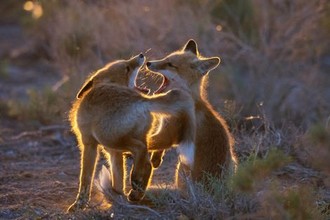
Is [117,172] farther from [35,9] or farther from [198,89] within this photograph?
[35,9]

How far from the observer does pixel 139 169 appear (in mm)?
7402

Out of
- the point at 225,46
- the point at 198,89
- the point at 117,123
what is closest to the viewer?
the point at 117,123

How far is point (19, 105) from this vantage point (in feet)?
45.0

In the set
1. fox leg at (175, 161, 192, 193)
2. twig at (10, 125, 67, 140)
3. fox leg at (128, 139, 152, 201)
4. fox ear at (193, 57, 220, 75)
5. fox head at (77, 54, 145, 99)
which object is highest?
fox head at (77, 54, 145, 99)

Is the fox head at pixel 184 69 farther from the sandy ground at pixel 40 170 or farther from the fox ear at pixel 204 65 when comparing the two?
the sandy ground at pixel 40 170

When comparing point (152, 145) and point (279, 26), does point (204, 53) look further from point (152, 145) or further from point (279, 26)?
point (152, 145)

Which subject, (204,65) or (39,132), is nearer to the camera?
(204,65)

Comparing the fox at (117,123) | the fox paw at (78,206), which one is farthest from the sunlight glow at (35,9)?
the fox paw at (78,206)

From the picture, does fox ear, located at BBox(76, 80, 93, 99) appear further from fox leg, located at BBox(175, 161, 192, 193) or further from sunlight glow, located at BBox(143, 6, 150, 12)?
sunlight glow, located at BBox(143, 6, 150, 12)

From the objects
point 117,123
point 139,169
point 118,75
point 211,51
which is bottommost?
point 211,51

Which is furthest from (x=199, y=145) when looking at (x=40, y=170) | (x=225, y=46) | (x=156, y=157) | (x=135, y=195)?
(x=225, y=46)

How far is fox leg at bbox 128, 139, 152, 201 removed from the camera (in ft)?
23.9

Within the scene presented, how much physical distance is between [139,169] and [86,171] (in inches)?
25.0

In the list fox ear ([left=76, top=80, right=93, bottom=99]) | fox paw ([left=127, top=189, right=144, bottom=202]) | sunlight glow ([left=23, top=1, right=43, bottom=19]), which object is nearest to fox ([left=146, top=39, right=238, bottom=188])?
fox paw ([left=127, top=189, right=144, bottom=202])
